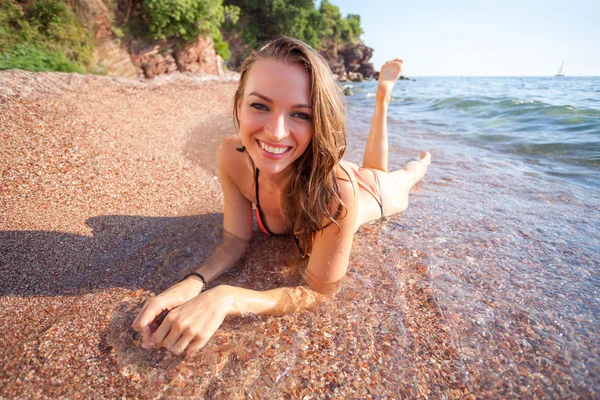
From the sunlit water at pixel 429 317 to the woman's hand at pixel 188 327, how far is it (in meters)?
0.14

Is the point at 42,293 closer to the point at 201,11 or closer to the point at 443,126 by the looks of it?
the point at 443,126

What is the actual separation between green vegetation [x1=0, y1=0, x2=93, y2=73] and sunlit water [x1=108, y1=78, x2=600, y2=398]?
615cm

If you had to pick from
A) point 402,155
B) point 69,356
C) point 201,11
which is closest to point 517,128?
point 402,155

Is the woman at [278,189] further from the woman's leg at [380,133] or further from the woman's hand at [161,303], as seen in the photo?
the woman's leg at [380,133]

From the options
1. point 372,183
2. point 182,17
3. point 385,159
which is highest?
point 182,17

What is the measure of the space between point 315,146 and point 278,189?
0.55 metres

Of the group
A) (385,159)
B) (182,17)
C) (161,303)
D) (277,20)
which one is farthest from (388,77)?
(277,20)

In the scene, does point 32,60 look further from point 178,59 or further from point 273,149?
point 178,59

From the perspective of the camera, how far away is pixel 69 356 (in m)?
1.43

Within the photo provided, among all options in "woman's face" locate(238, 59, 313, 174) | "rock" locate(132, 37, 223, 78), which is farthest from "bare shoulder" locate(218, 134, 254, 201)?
"rock" locate(132, 37, 223, 78)

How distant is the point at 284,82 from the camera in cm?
152

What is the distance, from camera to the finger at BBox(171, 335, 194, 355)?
1368mm

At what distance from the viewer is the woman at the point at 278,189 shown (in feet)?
4.89

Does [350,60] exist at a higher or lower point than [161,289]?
higher
